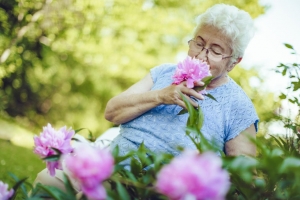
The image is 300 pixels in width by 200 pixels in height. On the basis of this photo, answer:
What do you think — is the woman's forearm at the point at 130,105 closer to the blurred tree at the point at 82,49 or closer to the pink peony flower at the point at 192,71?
the pink peony flower at the point at 192,71

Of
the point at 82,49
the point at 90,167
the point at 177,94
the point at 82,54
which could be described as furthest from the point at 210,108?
the point at 82,54

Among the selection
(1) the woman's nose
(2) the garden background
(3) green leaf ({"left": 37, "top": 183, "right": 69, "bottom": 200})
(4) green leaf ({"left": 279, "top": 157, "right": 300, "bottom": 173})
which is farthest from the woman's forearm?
(2) the garden background

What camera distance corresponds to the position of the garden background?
9.41m

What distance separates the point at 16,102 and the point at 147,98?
39.3ft

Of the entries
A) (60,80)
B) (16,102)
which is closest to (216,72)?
(60,80)

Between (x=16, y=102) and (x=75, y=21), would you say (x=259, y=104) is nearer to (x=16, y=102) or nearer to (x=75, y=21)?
(x=75, y=21)

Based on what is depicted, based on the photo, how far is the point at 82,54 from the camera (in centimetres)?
1052

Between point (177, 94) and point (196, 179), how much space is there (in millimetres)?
1127

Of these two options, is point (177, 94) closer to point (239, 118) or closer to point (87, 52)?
point (239, 118)

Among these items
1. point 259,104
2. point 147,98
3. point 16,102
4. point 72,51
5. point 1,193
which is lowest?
point 259,104

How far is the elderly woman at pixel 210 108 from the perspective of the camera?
198 centimetres

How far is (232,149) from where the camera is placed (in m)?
2.02

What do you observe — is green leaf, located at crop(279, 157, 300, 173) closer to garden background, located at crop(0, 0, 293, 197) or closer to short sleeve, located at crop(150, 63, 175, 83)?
short sleeve, located at crop(150, 63, 175, 83)

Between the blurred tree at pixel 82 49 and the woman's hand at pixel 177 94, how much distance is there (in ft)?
22.4
